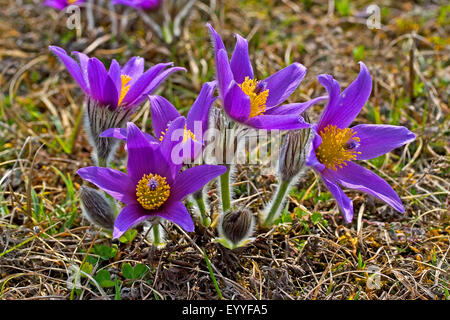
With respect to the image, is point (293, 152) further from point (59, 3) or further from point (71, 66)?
point (59, 3)

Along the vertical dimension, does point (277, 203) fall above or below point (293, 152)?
below

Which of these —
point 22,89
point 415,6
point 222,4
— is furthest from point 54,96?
point 415,6

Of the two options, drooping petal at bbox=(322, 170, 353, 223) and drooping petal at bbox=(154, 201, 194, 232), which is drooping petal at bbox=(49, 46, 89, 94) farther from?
→ drooping petal at bbox=(322, 170, 353, 223)

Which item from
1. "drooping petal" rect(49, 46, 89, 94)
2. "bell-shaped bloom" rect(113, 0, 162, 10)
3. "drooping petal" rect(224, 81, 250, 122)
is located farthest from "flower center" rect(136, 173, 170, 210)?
"bell-shaped bloom" rect(113, 0, 162, 10)

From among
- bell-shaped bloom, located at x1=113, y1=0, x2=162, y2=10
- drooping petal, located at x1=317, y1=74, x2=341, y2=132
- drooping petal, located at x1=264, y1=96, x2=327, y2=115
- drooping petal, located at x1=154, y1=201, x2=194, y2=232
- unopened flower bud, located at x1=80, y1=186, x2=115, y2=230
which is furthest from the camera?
bell-shaped bloom, located at x1=113, y1=0, x2=162, y2=10

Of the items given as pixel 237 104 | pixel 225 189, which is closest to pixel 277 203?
pixel 225 189
